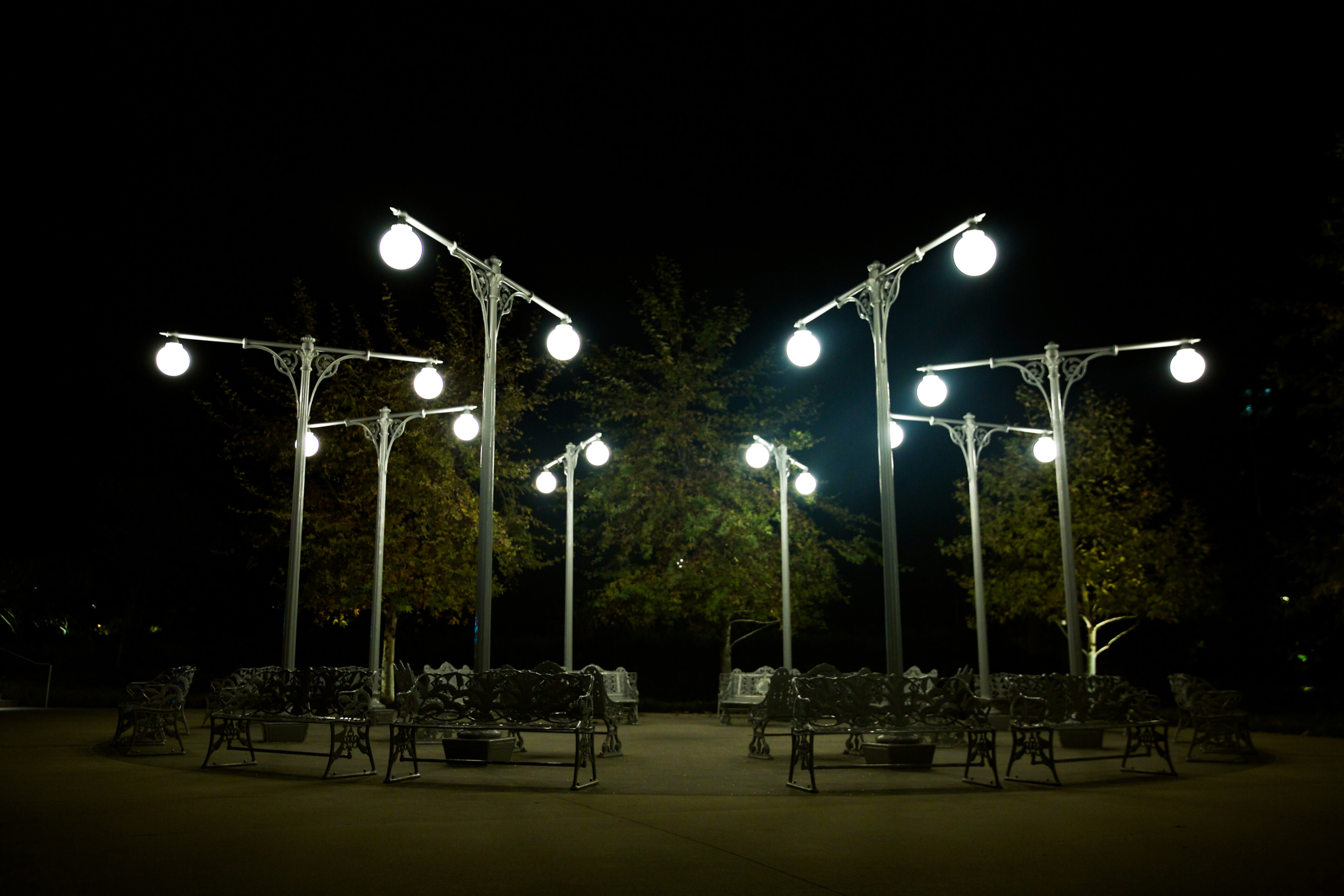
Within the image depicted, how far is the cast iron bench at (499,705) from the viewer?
28.9 ft

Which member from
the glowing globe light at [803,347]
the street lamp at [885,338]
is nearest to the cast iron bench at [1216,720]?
the street lamp at [885,338]

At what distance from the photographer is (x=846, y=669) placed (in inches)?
1131

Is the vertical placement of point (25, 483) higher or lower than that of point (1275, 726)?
higher

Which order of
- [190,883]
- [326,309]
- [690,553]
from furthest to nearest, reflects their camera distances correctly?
[326,309] → [690,553] → [190,883]

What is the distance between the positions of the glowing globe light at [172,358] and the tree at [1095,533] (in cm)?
1928

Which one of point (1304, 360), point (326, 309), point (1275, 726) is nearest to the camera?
point (1275, 726)

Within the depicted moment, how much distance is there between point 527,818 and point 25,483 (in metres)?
30.5

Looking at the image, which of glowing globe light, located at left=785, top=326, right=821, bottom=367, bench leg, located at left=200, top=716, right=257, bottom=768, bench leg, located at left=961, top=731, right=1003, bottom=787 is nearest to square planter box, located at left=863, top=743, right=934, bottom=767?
bench leg, located at left=961, top=731, right=1003, bottom=787

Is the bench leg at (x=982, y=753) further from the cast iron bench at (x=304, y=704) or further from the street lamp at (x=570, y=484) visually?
the street lamp at (x=570, y=484)

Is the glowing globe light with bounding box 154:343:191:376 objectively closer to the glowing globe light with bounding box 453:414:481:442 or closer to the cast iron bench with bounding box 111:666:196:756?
the cast iron bench with bounding box 111:666:196:756

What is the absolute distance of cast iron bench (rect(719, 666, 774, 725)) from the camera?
17.5 m

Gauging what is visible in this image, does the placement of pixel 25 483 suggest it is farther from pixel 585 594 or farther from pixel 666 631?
pixel 666 631

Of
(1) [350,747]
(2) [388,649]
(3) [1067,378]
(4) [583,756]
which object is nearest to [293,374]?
(1) [350,747]

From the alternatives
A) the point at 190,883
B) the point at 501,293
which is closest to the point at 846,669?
the point at 501,293
